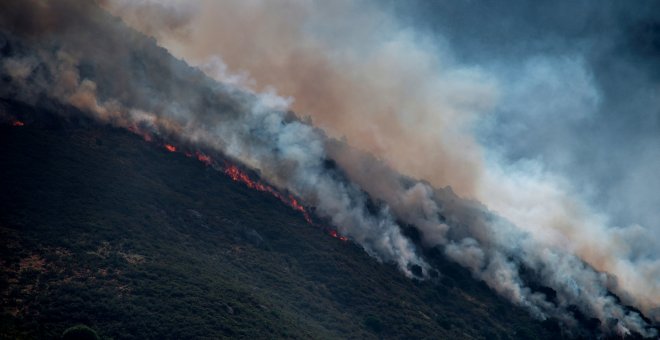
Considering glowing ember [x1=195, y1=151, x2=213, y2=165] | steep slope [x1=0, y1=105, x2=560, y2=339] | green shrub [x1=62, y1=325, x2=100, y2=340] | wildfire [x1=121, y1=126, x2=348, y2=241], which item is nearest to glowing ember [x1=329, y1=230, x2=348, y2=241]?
wildfire [x1=121, y1=126, x2=348, y2=241]

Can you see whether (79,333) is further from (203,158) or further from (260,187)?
(260,187)

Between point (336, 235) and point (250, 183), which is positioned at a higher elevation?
point (250, 183)

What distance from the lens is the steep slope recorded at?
73312 mm

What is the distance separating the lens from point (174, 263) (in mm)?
92875

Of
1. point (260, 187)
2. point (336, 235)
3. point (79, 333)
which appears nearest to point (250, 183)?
point (260, 187)

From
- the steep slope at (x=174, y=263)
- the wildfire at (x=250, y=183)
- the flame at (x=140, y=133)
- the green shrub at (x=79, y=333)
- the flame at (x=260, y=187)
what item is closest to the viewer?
the green shrub at (x=79, y=333)

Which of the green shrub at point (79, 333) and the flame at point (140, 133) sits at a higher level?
the flame at point (140, 133)

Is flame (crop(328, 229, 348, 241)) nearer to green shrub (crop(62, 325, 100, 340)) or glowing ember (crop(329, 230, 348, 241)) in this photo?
glowing ember (crop(329, 230, 348, 241))

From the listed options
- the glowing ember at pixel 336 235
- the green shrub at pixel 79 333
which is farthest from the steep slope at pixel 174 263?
the glowing ember at pixel 336 235

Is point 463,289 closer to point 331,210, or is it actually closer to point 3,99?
point 331,210

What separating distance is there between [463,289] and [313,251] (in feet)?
186

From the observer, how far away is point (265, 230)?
13150 cm

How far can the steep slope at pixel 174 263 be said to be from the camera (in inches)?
2886

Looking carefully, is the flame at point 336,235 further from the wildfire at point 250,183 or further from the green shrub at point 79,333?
the green shrub at point 79,333
